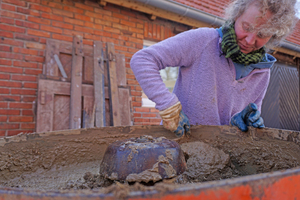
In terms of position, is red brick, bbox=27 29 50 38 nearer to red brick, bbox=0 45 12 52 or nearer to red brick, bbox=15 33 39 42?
red brick, bbox=15 33 39 42

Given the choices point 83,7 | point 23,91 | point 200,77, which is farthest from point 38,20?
point 200,77

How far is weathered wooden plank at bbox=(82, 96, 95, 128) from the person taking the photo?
292 cm

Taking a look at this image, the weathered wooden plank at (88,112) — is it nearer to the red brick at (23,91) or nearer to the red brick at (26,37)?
the red brick at (23,91)

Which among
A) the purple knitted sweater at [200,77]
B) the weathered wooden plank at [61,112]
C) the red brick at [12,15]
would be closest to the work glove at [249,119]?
the purple knitted sweater at [200,77]

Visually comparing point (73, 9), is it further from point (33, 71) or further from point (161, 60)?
point (161, 60)

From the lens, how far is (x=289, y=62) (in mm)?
6129

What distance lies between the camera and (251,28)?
145 cm

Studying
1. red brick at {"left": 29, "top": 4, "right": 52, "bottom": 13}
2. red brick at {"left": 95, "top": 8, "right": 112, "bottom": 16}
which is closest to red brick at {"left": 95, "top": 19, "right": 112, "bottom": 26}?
red brick at {"left": 95, "top": 8, "right": 112, "bottom": 16}

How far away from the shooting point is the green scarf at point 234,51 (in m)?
1.53

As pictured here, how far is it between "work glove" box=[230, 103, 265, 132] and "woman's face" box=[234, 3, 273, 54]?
1.65 ft

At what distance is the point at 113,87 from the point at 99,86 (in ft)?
0.69

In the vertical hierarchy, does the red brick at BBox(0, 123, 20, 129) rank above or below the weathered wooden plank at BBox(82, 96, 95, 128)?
below

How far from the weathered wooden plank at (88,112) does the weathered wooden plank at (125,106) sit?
1.49 feet

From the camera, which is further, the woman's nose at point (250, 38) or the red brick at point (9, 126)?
the red brick at point (9, 126)
